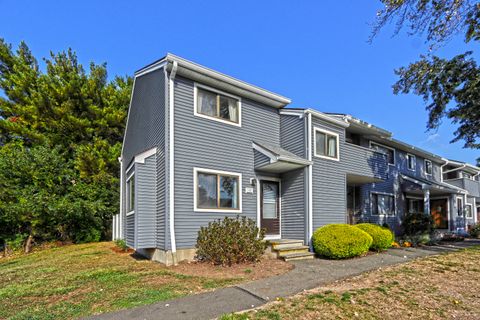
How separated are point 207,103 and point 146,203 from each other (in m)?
4.00

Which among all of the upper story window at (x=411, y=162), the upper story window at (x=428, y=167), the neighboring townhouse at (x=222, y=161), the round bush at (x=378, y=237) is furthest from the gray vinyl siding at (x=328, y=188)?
the upper story window at (x=428, y=167)

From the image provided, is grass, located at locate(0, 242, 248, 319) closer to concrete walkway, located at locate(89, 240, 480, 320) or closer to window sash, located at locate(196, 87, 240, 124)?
concrete walkway, located at locate(89, 240, 480, 320)

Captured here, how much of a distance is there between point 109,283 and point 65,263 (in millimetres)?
4315

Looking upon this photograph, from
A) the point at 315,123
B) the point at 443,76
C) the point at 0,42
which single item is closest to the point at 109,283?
the point at 315,123

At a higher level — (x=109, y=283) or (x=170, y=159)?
(x=170, y=159)

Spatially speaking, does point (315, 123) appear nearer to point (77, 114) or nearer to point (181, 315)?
point (181, 315)

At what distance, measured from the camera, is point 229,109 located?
1222 centimetres

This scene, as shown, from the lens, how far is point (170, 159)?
1023 centimetres

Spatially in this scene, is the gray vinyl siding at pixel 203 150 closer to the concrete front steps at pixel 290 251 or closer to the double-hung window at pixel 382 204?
the concrete front steps at pixel 290 251

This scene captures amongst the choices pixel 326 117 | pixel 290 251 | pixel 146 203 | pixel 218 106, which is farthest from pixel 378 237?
pixel 146 203

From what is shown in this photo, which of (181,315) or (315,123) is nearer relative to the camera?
(181,315)

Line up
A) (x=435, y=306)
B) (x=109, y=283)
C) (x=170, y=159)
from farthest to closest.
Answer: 1. (x=170, y=159)
2. (x=109, y=283)
3. (x=435, y=306)

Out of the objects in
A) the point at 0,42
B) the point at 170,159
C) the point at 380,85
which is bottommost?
the point at 170,159

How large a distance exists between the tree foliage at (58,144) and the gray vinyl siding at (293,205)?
10.4m
